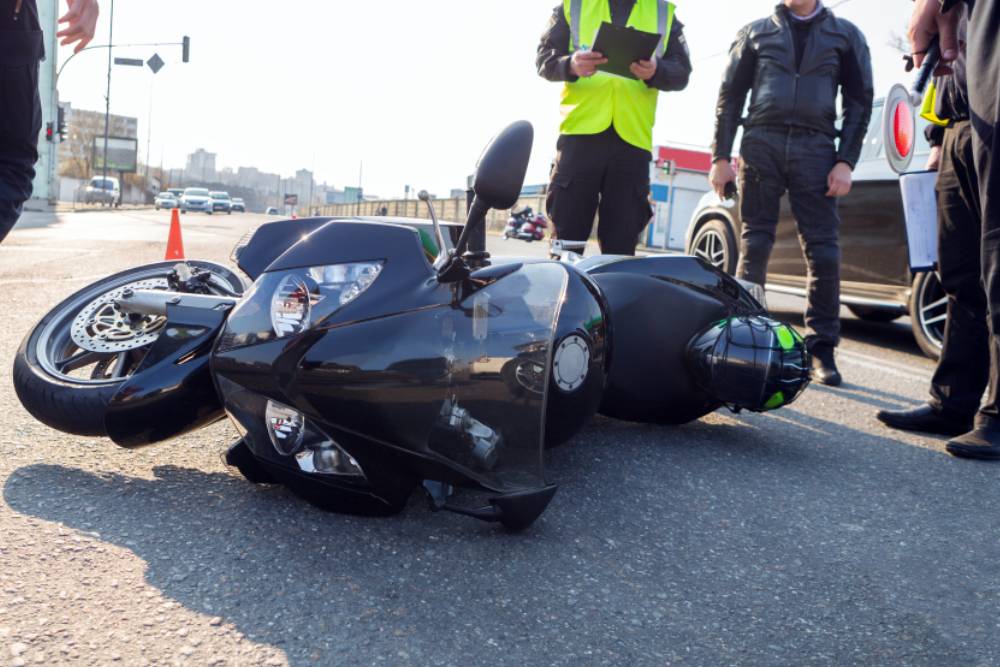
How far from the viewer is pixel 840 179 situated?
4.21m

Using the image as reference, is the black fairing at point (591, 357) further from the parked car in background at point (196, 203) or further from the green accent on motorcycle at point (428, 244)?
the parked car in background at point (196, 203)

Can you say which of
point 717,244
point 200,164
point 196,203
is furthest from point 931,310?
point 200,164

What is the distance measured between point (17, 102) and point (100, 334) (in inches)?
25.9

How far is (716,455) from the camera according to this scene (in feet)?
9.37

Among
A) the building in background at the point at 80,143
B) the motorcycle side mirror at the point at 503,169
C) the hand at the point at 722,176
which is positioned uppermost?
the building in background at the point at 80,143

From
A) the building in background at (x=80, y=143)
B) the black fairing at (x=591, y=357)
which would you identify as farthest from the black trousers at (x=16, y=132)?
the building in background at (x=80, y=143)

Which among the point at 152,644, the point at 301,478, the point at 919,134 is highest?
the point at 919,134

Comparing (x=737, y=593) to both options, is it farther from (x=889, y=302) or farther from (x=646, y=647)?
(x=889, y=302)

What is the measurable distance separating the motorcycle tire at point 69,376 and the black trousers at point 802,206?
2.86m

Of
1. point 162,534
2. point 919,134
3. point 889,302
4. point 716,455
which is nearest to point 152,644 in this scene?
point 162,534

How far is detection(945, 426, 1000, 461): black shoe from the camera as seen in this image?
3002 mm

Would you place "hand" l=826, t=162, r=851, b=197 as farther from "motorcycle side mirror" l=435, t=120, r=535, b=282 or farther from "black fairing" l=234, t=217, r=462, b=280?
"motorcycle side mirror" l=435, t=120, r=535, b=282

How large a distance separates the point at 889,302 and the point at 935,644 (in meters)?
4.63

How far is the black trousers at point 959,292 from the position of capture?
10.3 ft
